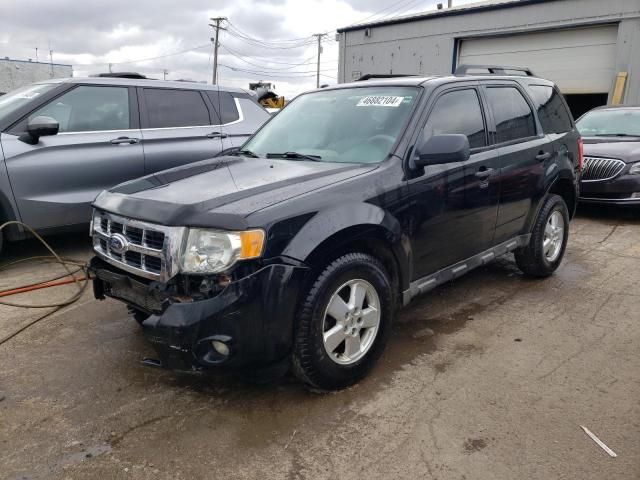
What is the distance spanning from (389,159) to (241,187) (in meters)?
0.94

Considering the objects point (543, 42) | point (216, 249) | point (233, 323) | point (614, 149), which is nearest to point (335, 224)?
point (216, 249)

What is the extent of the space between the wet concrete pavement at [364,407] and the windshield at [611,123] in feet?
17.7

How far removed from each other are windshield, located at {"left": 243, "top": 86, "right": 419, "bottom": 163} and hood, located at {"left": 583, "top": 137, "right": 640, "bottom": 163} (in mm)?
5336

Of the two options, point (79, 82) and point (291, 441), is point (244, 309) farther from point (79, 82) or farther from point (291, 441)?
point (79, 82)

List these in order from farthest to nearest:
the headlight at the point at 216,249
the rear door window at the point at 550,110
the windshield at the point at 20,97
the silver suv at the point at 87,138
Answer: the windshield at the point at 20,97 → the silver suv at the point at 87,138 → the rear door window at the point at 550,110 → the headlight at the point at 216,249

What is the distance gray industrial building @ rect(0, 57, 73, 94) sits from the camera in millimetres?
37594

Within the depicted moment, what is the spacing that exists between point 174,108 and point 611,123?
710cm

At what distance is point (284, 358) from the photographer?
2666 millimetres

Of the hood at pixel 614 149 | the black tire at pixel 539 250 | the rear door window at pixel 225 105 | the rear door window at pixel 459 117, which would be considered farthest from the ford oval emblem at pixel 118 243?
the hood at pixel 614 149

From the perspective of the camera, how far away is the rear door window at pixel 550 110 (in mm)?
4730

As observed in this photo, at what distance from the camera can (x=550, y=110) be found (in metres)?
4.92

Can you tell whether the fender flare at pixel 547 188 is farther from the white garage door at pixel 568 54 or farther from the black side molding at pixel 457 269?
the white garage door at pixel 568 54

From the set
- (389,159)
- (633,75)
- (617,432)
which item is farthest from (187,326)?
(633,75)

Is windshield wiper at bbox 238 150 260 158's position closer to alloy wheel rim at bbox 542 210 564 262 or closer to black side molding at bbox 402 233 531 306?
black side molding at bbox 402 233 531 306
